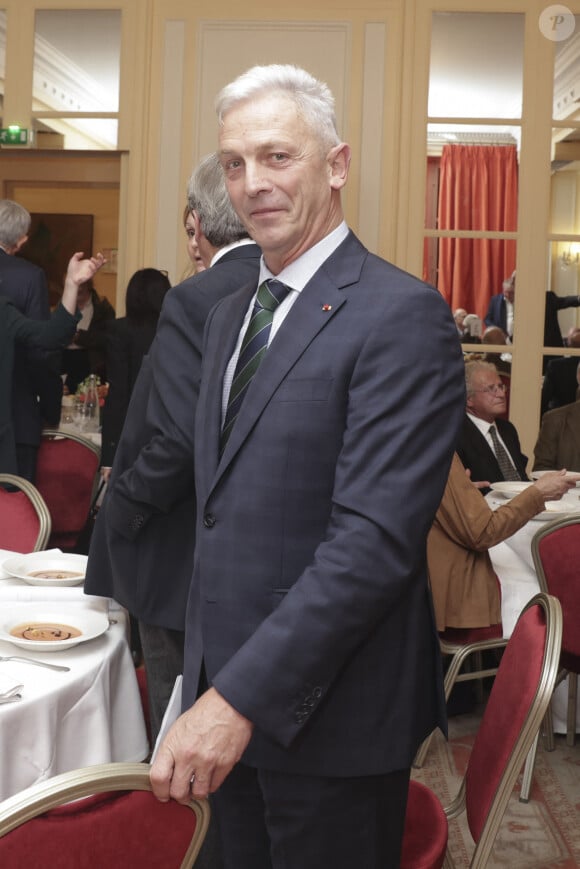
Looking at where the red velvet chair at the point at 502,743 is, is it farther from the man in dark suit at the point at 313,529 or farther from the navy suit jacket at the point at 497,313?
the navy suit jacket at the point at 497,313

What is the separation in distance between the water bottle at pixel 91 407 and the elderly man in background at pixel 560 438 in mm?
2254

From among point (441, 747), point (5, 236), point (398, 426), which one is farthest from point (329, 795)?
point (5, 236)

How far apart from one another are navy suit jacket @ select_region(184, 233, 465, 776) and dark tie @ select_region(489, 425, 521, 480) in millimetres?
3151

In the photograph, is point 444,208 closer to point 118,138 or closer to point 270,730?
point 118,138

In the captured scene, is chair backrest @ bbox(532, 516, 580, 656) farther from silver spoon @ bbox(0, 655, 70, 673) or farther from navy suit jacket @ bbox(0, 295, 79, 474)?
navy suit jacket @ bbox(0, 295, 79, 474)

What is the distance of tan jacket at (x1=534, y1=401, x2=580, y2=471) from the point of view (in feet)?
15.8

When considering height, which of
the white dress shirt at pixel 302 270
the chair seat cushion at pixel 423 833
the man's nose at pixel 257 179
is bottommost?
the chair seat cushion at pixel 423 833

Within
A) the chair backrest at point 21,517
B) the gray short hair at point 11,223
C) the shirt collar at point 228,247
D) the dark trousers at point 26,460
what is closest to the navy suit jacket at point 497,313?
the gray short hair at point 11,223

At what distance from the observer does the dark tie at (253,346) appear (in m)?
1.36

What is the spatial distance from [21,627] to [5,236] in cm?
273

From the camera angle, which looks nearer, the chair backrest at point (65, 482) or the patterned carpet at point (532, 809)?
the patterned carpet at point (532, 809)

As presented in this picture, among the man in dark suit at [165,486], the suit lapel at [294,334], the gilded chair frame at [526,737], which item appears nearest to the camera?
the suit lapel at [294,334]

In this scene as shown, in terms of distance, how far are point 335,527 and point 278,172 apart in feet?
1.52

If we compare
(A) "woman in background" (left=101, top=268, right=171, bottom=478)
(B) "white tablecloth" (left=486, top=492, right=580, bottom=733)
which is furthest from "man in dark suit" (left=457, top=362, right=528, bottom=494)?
(A) "woman in background" (left=101, top=268, right=171, bottom=478)
